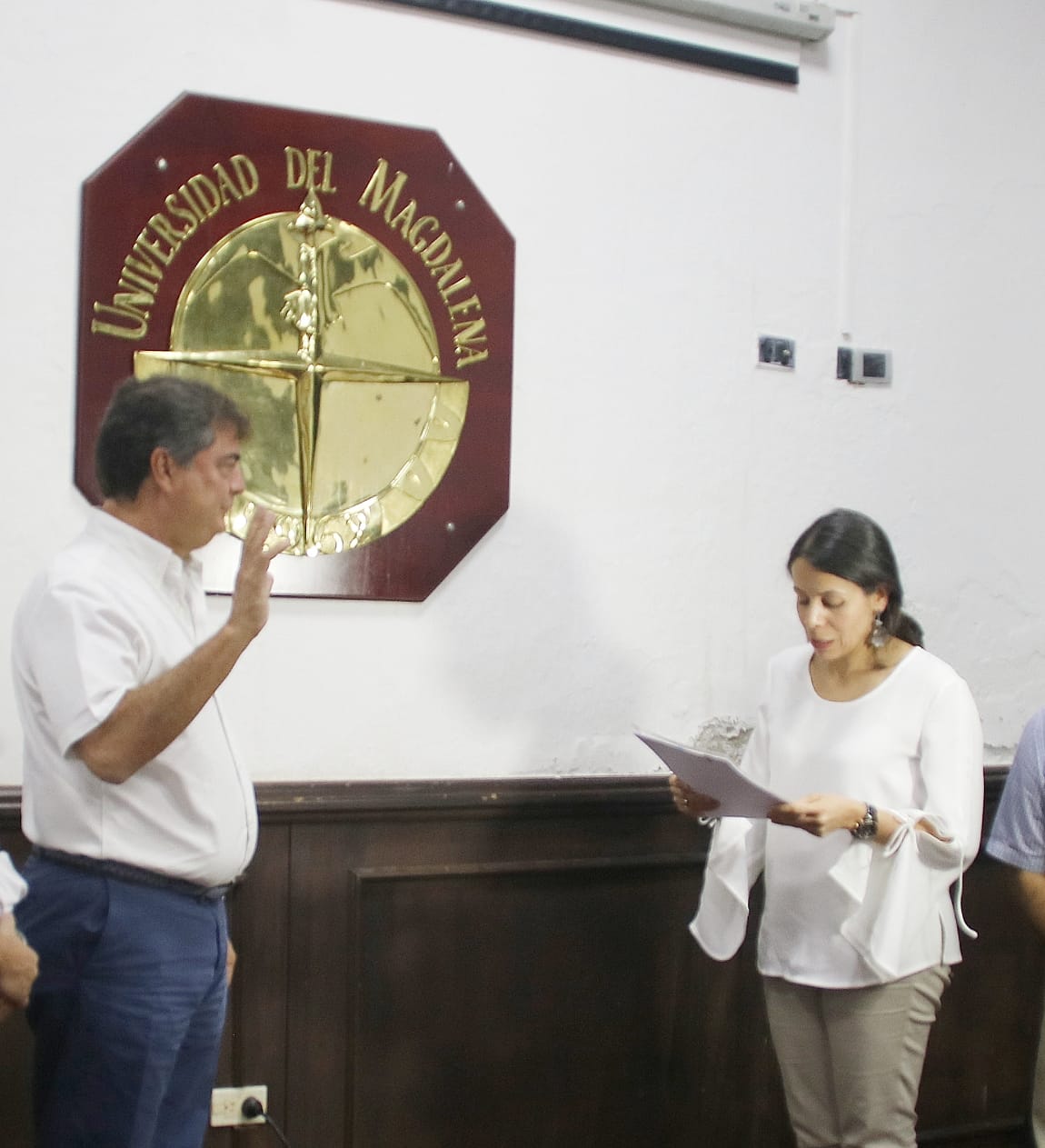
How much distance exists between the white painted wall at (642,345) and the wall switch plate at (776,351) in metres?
0.02

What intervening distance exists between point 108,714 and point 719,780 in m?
0.97

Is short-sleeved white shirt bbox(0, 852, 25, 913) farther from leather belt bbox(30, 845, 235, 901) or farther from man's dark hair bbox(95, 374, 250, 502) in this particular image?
man's dark hair bbox(95, 374, 250, 502)

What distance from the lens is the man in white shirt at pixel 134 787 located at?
182 centimetres

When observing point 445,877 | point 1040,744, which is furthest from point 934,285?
point 445,877

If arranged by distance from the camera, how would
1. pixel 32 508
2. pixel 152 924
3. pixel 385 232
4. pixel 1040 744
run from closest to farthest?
pixel 152 924 < pixel 1040 744 < pixel 32 508 < pixel 385 232

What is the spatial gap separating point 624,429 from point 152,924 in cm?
154

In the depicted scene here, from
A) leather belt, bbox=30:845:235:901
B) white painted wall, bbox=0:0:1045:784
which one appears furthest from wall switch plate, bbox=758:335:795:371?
leather belt, bbox=30:845:235:901

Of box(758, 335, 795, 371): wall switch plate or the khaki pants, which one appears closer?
the khaki pants

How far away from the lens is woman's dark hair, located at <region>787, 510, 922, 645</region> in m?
2.36

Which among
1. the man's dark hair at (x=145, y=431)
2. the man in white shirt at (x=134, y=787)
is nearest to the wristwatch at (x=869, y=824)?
the man in white shirt at (x=134, y=787)

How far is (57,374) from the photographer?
2490 mm

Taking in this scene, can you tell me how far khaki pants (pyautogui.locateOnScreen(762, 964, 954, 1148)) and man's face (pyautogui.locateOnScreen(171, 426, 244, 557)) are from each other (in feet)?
4.20

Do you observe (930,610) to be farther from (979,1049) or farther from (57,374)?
(57,374)

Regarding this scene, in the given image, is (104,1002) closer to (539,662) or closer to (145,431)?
(145,431)
